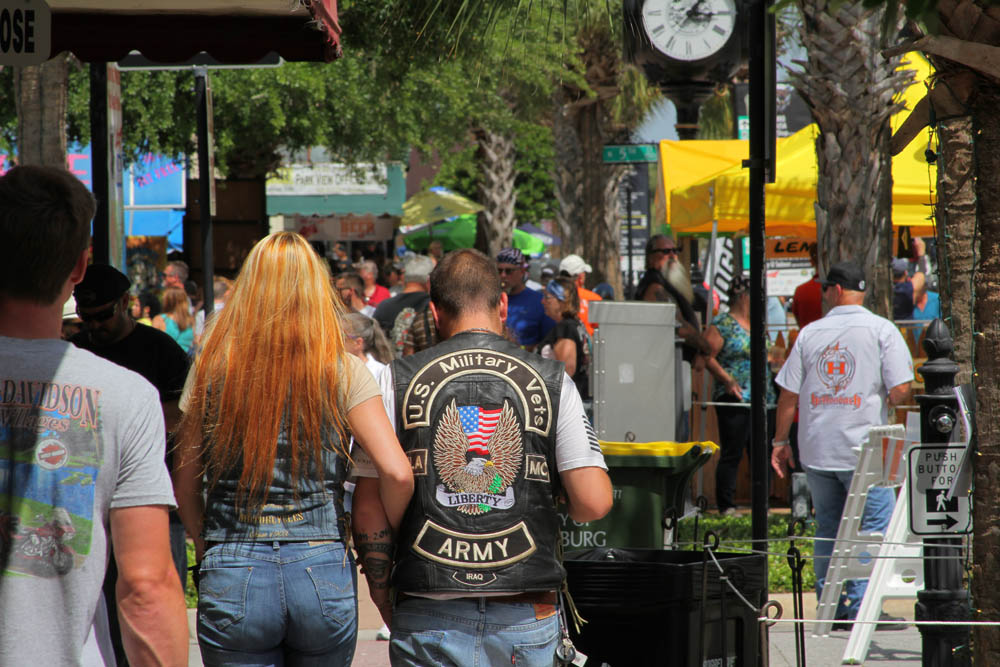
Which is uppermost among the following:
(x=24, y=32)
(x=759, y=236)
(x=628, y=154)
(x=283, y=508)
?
(x=628, y=154)

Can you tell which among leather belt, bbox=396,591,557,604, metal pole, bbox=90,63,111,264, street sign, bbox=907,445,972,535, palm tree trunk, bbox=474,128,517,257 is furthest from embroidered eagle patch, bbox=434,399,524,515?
palm tree trunk, bbox=474,128,517,257

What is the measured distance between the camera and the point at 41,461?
2.31 meters

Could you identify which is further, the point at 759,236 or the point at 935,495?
the point at 759,236

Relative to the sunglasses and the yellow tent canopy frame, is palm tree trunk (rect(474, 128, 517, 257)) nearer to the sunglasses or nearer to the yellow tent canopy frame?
the yellow tent canopy frame

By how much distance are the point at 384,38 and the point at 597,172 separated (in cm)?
1156

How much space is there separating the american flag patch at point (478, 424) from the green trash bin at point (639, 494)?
1934 mm

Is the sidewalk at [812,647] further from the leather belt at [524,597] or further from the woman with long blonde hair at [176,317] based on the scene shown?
the woman with long blonde hair at [176,317]

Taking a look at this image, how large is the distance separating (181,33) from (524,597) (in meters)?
3.77

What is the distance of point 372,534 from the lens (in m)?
3.35

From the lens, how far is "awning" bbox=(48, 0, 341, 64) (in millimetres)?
5746

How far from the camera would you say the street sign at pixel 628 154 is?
48.1ft

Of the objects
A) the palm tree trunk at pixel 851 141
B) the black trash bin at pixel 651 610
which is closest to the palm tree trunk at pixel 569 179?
the palm tree trunk at pixel 851 141

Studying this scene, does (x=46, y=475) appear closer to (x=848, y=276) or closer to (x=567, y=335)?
(x=848, y=276)

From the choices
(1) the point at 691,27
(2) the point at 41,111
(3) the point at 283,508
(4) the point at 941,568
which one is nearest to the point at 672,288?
(1) the point at 691,27
